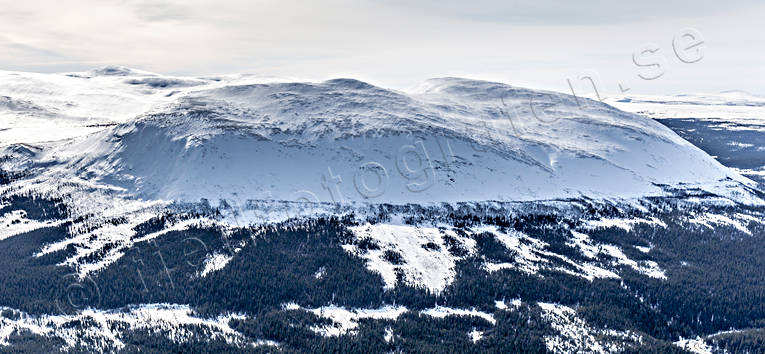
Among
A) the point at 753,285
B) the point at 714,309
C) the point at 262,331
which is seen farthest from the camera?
the point at 753,285

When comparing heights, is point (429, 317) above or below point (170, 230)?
below

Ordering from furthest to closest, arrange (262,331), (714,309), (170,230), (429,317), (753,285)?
(170,230), (753,285), (714,309), (429,317), (262,331)

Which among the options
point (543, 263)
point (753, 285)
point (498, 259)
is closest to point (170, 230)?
point (498, 259)

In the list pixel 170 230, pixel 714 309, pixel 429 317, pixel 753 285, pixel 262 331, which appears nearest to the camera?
pixel 262 331

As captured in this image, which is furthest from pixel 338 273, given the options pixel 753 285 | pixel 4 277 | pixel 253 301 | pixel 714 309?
pixel 753 285

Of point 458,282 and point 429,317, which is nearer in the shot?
point 429,317

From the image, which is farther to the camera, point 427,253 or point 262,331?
point 427,253

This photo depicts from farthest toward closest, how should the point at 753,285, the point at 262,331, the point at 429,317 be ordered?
the point at 753,285
the point at 429,317
the point at 262,331

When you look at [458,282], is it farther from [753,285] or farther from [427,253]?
[753,285]

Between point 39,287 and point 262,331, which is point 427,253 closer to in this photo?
point 262,331
